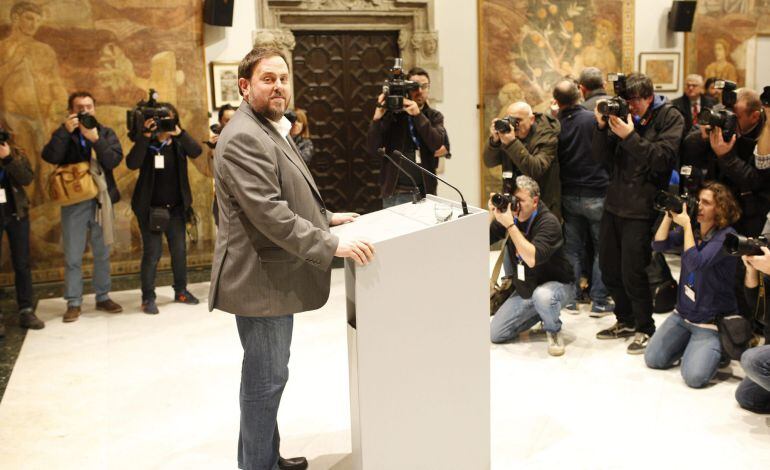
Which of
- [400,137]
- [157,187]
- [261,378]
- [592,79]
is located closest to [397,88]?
[400,137]

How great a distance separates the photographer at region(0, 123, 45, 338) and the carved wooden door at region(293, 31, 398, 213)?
317 cm

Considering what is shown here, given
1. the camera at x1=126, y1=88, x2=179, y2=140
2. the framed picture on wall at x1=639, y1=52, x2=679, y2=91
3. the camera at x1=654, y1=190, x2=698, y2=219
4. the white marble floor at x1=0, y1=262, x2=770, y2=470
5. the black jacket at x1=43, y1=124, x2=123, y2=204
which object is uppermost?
the framed picture on wall at x1=639, y1=52, x2=679, y2=91

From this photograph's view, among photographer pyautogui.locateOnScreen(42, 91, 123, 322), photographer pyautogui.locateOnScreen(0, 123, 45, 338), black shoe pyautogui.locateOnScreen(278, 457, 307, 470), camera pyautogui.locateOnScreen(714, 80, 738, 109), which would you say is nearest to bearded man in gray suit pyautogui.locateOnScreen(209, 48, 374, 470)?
black shoe pyautogui.locateOnScreen(278, 457, 307, 470)

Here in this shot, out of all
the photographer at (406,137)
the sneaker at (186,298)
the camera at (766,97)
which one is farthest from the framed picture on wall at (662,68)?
the sneaker at (186,298)

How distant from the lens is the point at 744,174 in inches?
191

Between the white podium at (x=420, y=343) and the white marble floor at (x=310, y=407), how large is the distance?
117 millimetres

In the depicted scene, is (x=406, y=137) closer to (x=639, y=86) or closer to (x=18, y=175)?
(x=639, y=86)

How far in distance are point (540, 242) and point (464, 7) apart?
4277mm

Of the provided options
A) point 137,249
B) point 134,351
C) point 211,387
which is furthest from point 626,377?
point 137,249

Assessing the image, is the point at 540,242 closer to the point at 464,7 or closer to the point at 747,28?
the point at 464,7

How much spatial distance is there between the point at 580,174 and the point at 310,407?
275 centimetres

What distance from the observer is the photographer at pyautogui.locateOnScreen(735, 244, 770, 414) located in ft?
12.2

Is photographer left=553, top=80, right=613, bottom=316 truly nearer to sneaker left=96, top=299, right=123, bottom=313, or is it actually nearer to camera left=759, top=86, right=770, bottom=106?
camera left=759, top=86, right=770, bottom=106

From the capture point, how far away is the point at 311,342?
18.0ft
